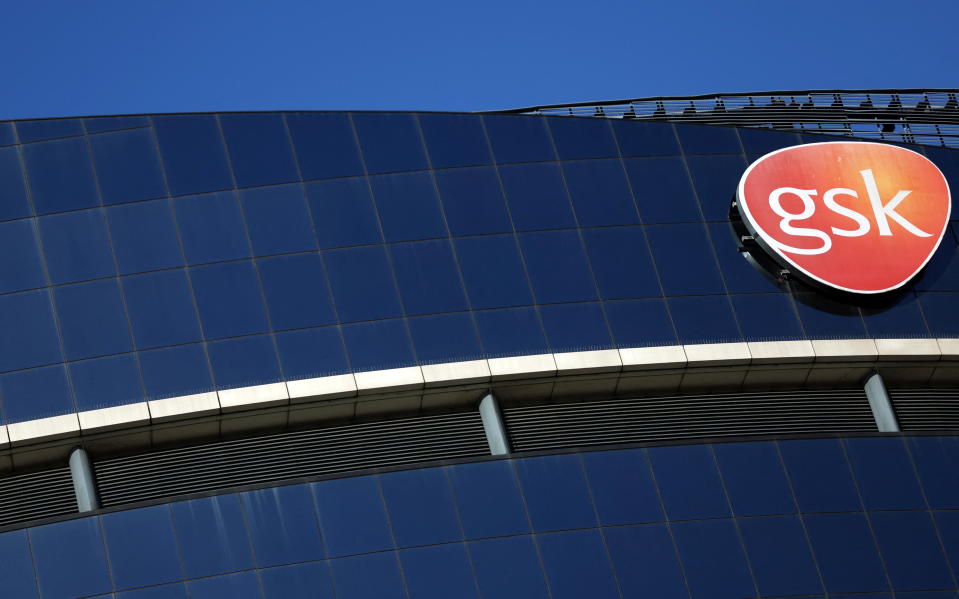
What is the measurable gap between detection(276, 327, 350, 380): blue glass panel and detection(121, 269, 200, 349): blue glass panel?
2121mm

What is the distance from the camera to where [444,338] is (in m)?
34.5

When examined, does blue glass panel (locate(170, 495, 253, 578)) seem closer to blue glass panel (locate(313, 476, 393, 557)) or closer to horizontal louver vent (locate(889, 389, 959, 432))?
blue glass panel (locate(313, 476, 393, 557))

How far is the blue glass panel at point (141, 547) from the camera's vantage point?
30.9 metres

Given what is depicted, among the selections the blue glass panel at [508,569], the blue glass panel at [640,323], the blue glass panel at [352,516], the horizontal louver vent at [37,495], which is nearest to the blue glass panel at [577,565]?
the blue glass panel at [508,569]

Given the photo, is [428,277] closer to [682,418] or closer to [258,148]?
[258,148]

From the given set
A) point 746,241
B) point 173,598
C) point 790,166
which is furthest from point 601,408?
point 173,598

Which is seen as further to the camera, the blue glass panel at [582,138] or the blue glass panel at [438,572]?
the blue glass panel at [582,138]

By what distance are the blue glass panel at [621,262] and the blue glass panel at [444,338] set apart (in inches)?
134

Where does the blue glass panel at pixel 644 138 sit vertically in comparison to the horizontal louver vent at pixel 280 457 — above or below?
above

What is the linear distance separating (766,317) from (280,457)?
39.8 feet

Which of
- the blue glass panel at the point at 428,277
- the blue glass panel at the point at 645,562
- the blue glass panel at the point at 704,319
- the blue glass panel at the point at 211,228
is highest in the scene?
the blue glass panel at the point at 211,228

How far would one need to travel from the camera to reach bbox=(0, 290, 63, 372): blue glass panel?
33688 mm

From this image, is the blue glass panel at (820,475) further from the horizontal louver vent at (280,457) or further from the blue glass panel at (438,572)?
the blue glass panel at (438,572)

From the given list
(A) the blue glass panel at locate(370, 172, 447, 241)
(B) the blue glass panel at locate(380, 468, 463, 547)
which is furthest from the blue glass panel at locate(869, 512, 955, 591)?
(A) the blue glass panel at locate(370, 172, 447, 241)
